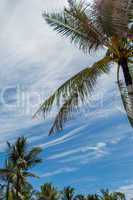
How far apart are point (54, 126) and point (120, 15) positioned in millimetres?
4299

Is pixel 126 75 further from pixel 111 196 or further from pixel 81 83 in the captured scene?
pixel 111 196

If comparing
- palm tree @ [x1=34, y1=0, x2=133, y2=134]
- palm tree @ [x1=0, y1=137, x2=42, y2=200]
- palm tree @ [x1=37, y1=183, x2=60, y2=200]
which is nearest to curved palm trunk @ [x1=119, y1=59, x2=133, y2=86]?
palm tree @ [x1=34, y1=0, x2=133, y2=134]

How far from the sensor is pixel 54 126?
1334 cm

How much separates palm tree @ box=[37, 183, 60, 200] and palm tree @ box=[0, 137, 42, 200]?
12.4 m

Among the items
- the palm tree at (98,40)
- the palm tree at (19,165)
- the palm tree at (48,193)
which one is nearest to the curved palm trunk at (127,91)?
the palm tree at (98,40)

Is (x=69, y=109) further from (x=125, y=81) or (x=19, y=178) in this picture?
(x=19, y=178)

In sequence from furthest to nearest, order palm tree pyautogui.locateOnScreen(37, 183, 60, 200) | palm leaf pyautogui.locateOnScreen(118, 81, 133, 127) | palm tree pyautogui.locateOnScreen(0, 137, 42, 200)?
palm tree pyautogui.locateOnScreen(37, 183, 60, 200)
palm tree pyautogui.locateOnScreen(0, 137, 42, 200)
palm leaf pyautogui.locateOnScreen(118, 81, 133, 127)

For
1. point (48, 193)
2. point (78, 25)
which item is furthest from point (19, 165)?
point (78, 25)

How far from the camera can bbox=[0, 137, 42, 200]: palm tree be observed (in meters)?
44.9

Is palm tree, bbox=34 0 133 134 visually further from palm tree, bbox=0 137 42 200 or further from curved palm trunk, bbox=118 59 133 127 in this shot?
palm tree, bbox=0 137 42 200

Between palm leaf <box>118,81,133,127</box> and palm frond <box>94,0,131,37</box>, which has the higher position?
palm frond <box>94,0,131,37</box>

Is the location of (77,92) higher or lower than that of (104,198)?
higher

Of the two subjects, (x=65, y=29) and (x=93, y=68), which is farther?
(x=65, y=29)

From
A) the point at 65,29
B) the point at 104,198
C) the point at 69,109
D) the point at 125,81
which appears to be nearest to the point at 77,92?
A: the point at 69,109
